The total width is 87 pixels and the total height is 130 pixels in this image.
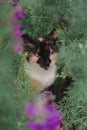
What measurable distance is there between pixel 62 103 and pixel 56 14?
2.67ft

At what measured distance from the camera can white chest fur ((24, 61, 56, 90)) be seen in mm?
3424

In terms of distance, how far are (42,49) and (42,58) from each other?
103mm

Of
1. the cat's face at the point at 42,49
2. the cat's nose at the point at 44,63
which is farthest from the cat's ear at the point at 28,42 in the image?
the cat's nose at the point at 44,63

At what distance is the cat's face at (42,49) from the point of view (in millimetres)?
3725

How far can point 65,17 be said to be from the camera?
3406 millimetres

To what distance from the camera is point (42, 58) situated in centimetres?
381

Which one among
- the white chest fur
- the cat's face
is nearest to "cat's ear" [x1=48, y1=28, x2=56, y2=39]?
the cat's face

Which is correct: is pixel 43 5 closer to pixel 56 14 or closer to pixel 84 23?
pixel 56 14

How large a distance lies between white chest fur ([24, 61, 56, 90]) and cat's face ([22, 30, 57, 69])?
0.08 meters

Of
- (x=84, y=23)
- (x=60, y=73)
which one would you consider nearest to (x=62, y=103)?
(x=60, y=73)

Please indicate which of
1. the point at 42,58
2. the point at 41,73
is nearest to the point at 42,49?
the point at 42,58

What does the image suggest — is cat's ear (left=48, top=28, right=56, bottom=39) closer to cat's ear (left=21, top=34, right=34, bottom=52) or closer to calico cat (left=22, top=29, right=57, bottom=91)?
calico cat (left=22, top=29, right=57, bottom=91)

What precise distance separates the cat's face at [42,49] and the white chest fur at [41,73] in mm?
76

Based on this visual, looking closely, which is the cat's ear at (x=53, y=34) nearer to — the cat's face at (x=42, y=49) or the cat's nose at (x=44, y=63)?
the cat's face at (x=42, y=49)
